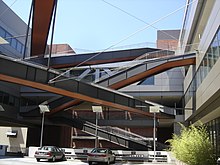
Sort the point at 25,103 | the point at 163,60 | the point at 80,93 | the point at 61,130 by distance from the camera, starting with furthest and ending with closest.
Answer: the point at 61,130 < the point at 25,103 < the point at 163,60 < the point at 80,93

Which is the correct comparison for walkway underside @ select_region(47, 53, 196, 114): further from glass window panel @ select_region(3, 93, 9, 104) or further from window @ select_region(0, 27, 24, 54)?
window @ select_region(0, 27, 24, 54)

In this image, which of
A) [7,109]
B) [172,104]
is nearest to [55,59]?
[7,109]

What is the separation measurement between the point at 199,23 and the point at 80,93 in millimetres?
12544

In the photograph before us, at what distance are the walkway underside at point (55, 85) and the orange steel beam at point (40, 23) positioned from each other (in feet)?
16.4

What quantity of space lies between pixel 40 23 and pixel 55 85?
7396 mm

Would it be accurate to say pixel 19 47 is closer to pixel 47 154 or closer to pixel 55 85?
pixel 55 85

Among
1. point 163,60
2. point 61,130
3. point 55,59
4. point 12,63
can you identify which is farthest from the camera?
point 61,130

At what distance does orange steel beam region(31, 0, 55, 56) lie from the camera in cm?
2233

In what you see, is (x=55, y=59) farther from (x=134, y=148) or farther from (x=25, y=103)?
(x=134, y=148)

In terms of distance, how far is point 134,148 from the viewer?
35.4 meters

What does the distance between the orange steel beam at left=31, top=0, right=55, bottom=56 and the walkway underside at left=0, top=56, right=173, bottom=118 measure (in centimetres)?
500

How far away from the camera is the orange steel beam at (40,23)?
73.2ft

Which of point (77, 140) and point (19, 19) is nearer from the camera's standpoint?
point (19, 19)

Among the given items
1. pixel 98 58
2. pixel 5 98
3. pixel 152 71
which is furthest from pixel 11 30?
pixel 152 71
